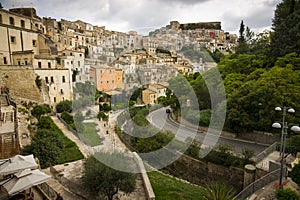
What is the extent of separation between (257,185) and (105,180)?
5810 mm

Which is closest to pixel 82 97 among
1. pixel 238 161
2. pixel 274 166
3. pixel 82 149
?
pixel 82 149

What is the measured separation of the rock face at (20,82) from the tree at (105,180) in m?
15.9

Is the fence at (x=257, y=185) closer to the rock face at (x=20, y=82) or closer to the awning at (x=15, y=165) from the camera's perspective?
the awning at (x=15, y=165)

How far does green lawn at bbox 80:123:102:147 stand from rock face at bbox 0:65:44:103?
20.4ft

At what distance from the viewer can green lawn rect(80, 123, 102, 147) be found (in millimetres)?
15683

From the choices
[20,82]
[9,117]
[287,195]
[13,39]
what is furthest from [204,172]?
[13,39]

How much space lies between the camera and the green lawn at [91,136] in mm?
15683

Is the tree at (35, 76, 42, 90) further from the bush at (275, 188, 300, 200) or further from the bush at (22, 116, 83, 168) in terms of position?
the bush at (275, 188, 300, 200)

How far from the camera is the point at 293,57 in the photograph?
2048 cm

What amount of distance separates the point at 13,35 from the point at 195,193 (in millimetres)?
23687

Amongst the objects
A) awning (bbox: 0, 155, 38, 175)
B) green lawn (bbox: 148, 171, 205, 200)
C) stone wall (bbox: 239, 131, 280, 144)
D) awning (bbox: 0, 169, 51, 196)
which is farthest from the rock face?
stone wall (bbox: 239, 131, 280, 144)

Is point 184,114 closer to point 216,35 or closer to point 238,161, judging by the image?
point 238,161

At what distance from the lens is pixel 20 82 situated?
20.8m

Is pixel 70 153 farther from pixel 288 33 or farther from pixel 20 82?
pixel 288 33
